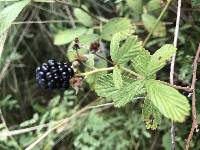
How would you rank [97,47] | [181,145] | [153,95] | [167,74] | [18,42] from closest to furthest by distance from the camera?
[153,95]
[97,47]
[181,145]
[167,74]
[18,42]

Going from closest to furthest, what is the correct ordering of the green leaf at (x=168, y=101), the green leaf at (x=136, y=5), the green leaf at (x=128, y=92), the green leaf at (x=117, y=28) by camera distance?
1. the green leaf at (x=168, y=101)
2. the green leaf at (x=128, y=92)
3. the green leaf at (x=117, y=28)
4. the green leaf at (x=136, y=5)

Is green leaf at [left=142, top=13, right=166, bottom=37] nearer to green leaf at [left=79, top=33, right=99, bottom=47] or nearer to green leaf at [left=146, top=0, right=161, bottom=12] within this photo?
green leaf at [left=146, top=0, right=161, bottom=12]

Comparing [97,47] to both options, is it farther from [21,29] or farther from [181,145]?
[21,29]

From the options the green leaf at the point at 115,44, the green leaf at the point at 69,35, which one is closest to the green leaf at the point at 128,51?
the green leaf at the point at 115,44

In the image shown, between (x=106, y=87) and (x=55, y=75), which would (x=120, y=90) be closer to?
(x=106, y=87)

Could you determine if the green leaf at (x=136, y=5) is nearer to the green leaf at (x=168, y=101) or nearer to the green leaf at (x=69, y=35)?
the green leaf at (x=69, y=35)

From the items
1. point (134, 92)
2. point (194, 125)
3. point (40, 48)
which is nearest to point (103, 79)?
point (134, 92)
